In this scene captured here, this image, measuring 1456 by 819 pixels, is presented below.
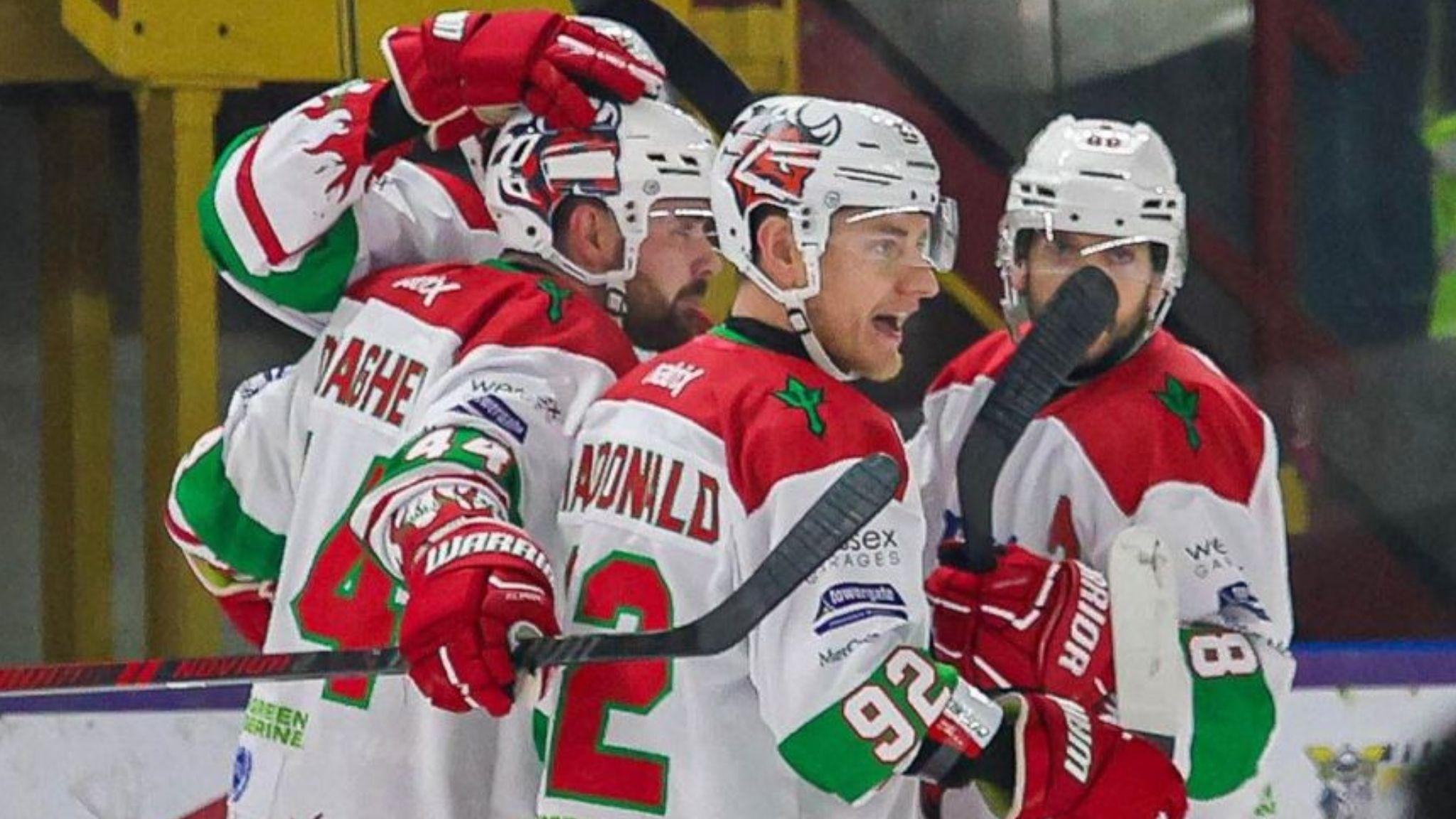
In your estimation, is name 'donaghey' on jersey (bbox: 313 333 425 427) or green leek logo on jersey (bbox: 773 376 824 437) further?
name 'donaghey' on jersey (bbox: 313 333 425 427)

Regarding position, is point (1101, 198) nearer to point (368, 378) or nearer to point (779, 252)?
point (779, 252)

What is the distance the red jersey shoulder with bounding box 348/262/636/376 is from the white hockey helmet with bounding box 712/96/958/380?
8.1 inches

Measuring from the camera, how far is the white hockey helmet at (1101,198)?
253 centimetres

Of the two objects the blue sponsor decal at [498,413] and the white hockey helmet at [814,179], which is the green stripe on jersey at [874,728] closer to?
the white hockey helmet at [814,179]

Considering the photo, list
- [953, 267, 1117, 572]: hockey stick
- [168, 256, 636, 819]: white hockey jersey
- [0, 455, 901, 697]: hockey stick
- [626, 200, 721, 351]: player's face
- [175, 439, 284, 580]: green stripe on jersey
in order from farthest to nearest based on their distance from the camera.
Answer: [175, 439, 284, 580]: green stripe on jersey < [626, 200, 721, 351]: player's face < [168, 256, 636, 819]: white hockey jersey < [953, 267, 1117, 572]: hockey stick < [0, 455, 901, 697]: hockey stick

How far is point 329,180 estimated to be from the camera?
259 cm

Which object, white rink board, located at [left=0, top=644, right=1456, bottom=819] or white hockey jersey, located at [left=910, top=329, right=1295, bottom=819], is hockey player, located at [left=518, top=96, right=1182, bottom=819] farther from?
white rink board, located at [left=0, top=644, right=1456, bottom=819]

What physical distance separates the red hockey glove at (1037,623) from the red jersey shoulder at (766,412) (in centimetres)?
19

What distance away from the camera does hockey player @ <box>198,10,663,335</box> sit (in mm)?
2494

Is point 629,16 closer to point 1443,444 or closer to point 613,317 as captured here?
point 613,317

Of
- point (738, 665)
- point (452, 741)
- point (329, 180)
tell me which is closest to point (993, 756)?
point (738, 665)

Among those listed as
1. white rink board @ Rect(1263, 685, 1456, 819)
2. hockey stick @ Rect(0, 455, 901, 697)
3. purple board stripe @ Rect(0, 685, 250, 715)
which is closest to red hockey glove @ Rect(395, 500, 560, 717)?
hockey stick @ Rect(0, 455, 901, 697)

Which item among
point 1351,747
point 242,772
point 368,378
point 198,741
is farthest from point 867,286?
point 198,741

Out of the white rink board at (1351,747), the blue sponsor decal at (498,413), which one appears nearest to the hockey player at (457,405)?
the blue sponsor decal at (498,413)
